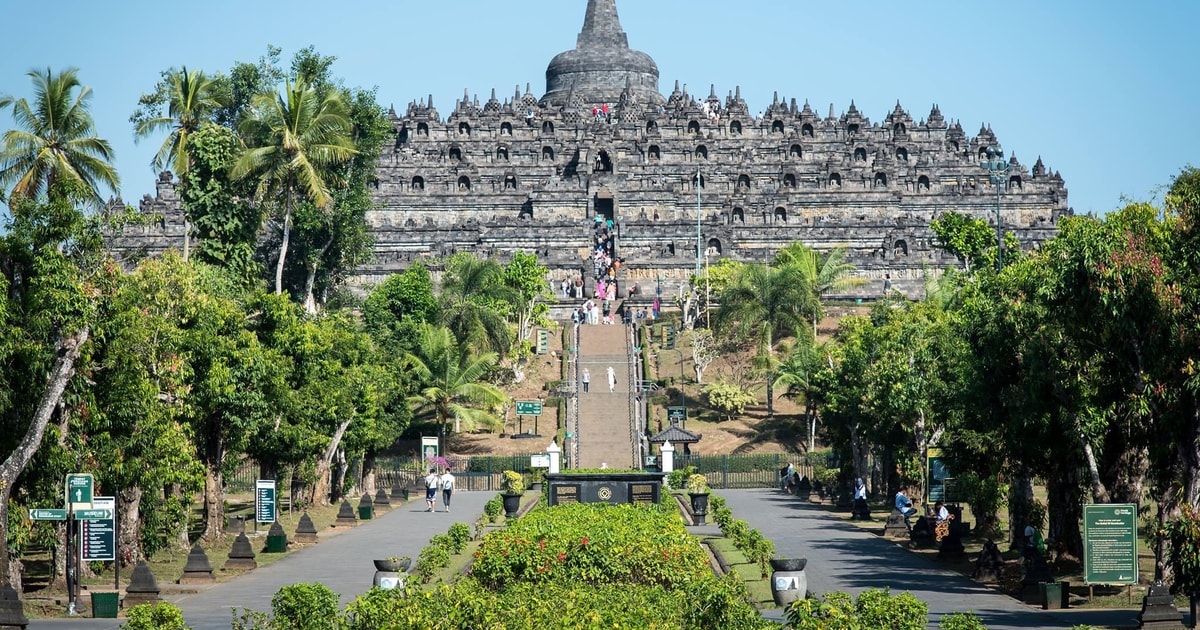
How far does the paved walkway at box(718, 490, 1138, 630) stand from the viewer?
96.0ft

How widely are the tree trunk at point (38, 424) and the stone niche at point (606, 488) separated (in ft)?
61.1

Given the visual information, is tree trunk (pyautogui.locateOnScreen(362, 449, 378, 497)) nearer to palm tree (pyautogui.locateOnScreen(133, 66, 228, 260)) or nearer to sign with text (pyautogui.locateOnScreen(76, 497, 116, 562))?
palm tree (pyautogui.locateOnScreen(133, 66, 228, 260))

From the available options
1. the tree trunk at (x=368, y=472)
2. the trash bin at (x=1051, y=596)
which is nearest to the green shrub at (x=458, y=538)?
the trash bin at (x=1051, y=596)

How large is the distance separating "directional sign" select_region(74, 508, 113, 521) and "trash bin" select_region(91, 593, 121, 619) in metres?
1.75

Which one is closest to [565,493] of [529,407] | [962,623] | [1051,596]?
[1051,596]

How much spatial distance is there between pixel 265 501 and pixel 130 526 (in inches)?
206

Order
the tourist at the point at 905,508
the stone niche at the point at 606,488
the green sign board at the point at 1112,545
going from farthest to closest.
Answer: the stone niche at the point at 606,488 → the tourist at the point at 905,508 → the green sign board at the point at 1112,545

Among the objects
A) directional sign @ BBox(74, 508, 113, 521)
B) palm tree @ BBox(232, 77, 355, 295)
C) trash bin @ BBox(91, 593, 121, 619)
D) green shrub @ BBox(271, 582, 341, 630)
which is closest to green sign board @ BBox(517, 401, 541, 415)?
palm tree @ BBox(232, 77, 355, 295)

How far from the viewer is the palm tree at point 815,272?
8188cm

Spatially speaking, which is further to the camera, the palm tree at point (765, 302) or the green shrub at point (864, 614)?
the palm tree at point (765, 302)

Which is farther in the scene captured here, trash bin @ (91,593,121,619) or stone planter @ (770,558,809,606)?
trash bin @ (91,593,121,619)

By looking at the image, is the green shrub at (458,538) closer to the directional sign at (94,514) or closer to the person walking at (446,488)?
the directional sign at (94,514)

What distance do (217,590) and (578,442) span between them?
3693 cm

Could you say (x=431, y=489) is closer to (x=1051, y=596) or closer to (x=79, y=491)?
(x=79, y=491)
